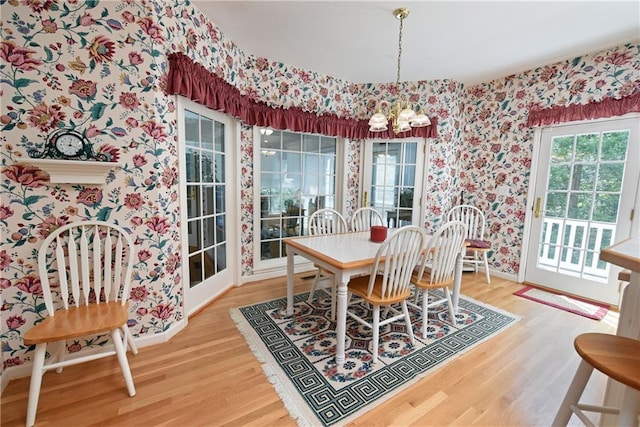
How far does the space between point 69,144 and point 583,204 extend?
178 inches

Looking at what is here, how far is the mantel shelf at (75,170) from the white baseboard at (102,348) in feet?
3.73

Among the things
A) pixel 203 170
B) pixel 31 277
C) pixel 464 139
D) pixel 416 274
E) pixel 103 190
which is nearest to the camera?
pixel 31 277

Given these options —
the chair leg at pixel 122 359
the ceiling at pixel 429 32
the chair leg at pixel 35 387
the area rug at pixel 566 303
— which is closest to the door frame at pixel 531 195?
the area rug at pixel 566 303

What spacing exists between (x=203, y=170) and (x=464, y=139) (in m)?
3.48

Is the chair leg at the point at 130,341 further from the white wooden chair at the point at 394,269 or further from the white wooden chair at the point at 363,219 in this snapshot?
the white wooden chair at the point at 363,219

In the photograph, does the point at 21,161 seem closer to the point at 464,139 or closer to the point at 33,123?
the point at 33,123

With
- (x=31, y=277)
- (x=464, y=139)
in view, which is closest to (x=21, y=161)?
(x=31, y=277)

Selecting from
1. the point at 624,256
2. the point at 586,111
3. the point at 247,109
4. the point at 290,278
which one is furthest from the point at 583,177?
the point at 247,109

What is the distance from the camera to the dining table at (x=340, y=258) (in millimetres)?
1749

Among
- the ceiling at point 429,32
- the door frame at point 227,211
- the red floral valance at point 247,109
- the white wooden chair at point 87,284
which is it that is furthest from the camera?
the door frame at point 227,211

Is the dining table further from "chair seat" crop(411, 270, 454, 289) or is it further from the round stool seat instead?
the round stool seat

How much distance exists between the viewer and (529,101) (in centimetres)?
321

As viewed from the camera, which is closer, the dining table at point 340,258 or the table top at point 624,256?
the table top at point 624,256

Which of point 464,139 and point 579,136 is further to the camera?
point 464,139
